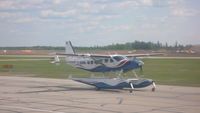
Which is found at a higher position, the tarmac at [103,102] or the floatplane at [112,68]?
the floatplane at [112,68]

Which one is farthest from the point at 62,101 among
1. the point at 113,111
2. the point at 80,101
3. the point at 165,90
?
the point at 165,90

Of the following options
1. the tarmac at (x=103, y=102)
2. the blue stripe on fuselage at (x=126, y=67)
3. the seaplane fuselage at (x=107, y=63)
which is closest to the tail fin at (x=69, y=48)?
the seaplane fuselage at (x=107, y=63)

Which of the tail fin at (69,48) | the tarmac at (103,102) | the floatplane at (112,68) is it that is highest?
the tail fin at (69,48)

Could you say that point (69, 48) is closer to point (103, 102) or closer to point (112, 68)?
point (112, 68)

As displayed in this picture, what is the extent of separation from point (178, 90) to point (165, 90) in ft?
2.91

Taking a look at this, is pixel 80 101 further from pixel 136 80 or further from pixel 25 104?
pixel 136 80

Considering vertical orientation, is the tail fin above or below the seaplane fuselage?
above

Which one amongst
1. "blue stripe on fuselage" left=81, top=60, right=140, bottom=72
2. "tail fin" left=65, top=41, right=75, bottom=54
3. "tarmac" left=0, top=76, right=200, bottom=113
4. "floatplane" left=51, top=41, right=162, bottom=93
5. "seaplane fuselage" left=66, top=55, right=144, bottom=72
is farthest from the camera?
"tail fin" left=65, top=41, right=75, bottom=54

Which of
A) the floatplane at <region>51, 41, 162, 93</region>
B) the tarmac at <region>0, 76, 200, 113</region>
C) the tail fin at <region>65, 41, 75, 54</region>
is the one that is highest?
the tail fin at <region>65, 41, 75, 54</region>

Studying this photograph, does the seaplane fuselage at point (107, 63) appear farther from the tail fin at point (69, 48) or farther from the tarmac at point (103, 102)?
the tarmac at point (103, 102)

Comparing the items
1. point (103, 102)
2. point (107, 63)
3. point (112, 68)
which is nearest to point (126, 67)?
point (112, 68)

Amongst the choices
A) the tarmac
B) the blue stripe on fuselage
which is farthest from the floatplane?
the tarmac

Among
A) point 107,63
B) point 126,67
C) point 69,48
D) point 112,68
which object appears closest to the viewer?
point 126,67

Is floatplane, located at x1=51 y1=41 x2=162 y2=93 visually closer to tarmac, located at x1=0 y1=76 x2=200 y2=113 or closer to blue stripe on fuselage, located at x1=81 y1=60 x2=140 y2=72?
blue stripe on fuselage, located at x1=81 y1=60 x2=140 y2=72
